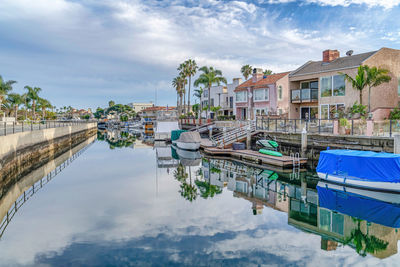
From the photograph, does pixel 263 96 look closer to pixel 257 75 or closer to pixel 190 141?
pixel 257 75

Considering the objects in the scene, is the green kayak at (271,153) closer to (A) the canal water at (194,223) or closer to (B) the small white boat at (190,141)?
(A) the canal water at (194,223)

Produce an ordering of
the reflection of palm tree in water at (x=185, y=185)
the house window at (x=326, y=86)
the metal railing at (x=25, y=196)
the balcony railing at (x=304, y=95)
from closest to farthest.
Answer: the metal railing at (x=25, y=196) → the reflection of palm tree in water at (x=185, y=185) → the house window at (x=326, y=86) → the balcony railing at (x=304, y=95)

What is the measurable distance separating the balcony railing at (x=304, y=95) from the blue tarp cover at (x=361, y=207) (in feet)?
67.7

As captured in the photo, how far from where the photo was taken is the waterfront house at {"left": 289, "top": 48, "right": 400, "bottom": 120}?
30.6m

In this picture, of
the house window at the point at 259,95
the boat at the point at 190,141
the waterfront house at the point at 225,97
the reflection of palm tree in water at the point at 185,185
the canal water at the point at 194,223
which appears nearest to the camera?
the canal water at the point at 194,223

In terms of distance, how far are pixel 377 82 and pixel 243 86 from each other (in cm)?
2465

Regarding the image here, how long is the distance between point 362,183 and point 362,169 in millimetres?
820

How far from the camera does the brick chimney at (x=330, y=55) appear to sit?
A: 3650 cm

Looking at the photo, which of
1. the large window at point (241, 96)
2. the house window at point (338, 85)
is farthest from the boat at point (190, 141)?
the house window at point (338, 85)

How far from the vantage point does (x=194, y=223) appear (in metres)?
12.8

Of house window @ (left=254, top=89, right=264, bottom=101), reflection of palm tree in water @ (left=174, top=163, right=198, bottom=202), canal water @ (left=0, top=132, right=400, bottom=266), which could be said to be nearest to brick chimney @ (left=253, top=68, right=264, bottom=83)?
house window @ (left=254, top=89, right=264, bottom=101)

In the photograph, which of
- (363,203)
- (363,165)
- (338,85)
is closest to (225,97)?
(338,85)

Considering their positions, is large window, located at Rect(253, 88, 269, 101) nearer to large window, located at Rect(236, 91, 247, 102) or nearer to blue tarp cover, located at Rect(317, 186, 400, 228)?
large window, located at Rect(236, 91, 247, 102)

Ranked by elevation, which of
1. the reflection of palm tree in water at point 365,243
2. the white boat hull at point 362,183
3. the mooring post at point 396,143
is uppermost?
the mooring post at point 396,143
